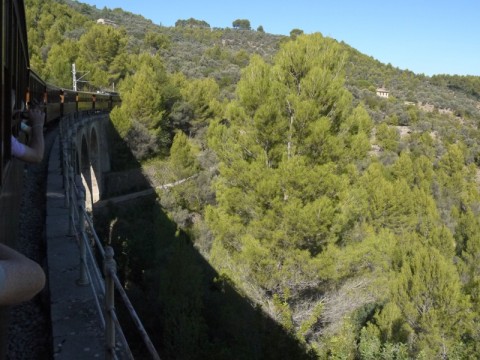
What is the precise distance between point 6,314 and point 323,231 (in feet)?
22.8

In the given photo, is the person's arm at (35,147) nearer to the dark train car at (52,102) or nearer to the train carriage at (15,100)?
the train carriage at (15,100)

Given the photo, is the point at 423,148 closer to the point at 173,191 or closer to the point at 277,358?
the point at 173,191

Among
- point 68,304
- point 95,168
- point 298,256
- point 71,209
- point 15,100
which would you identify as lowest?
point 95,168

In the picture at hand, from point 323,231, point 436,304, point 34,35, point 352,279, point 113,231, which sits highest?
point 34,35

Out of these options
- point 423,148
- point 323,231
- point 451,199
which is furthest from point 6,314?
point 423,148

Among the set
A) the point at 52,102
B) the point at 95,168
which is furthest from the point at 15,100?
the point at 95,168

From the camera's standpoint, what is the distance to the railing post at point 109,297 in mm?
1599

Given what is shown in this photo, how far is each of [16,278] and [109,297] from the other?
2.66 ft

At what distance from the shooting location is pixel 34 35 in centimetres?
3556

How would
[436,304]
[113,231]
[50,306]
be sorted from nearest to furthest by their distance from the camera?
1. [50,306]
2. [436,304]
3. [113,231]

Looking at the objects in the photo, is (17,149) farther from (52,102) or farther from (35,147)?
(52,102)

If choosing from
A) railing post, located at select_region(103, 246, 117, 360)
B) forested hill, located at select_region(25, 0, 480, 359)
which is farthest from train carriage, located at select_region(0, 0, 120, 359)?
forested hill, located at select_region(25, 0, 480, 359)

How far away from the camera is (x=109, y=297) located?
1.67 metres

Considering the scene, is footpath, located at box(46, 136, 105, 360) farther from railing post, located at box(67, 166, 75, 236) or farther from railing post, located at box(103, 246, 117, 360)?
railing post, located at box(103, 246, 117, 360)
